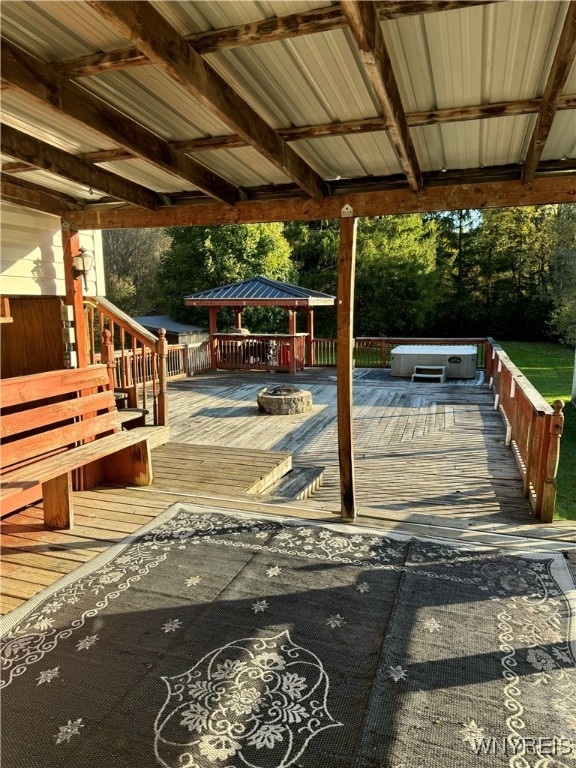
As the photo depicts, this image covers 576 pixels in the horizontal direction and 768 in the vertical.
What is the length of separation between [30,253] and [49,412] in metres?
1.95

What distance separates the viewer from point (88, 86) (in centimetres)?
249

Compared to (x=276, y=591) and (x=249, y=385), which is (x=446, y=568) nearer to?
(x=276, y=591)

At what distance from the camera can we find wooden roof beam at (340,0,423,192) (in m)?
1.67

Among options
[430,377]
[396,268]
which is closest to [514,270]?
[396,268]

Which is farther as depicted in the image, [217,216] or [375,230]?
[375,230]

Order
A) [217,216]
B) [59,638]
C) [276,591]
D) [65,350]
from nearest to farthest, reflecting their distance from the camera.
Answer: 1. [59,638]
2. [276,591]
3. [217,216]
4. [65,350]

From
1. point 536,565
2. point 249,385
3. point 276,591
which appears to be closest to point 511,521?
point 536,565

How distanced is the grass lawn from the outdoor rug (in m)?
3.91

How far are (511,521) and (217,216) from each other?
3.39 metres

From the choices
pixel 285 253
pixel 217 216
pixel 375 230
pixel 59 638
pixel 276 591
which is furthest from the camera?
pixel 375 230

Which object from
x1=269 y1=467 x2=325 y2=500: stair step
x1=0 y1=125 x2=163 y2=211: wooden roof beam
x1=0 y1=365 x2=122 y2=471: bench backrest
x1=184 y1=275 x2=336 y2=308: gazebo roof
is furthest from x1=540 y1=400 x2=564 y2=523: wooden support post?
x1=184 y1=275 x2=336 y2=308: gazebo roof

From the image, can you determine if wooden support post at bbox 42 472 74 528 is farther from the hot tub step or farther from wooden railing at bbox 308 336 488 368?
wooden railing at bbox 308 336 488 368

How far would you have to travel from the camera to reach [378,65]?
1944 millimetres

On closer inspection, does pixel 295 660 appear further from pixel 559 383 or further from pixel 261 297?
pixel 559 383
